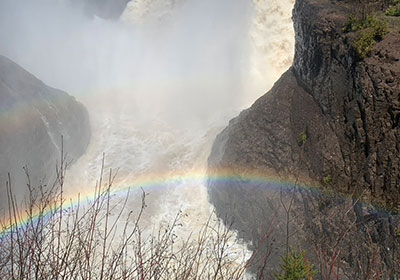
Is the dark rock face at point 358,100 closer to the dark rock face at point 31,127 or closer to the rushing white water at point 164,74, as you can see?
the rushing white water at point 164,74

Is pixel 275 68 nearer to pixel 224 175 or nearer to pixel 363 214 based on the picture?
pixel 224 175

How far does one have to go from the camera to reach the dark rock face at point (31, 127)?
1315 cm

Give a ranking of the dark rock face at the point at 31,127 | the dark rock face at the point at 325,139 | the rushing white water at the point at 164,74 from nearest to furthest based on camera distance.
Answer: the dark rock face at the point at 325,139, the dark rock face at the point at 31,127, the rushing white water at the point at 164,74

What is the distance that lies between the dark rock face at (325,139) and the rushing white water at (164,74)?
276cm

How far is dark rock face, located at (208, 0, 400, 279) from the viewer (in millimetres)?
8484

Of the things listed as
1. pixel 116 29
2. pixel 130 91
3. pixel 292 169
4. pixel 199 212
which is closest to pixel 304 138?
pixel 292 169

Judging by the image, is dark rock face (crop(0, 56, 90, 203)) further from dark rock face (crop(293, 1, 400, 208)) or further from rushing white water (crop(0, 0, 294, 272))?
dark rock face (crop(293, 1, 400, 208))

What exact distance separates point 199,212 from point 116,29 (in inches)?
1063

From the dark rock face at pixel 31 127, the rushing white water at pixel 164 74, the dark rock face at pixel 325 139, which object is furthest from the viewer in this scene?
the rushing white water at pixel 164 74

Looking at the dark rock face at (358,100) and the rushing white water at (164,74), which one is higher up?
the rushing white water at (164,74)

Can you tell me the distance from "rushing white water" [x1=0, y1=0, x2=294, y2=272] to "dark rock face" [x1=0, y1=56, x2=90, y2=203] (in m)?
1.77

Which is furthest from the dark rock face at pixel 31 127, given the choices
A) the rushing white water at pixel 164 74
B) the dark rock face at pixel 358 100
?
the dark rock face at pixel 358 100

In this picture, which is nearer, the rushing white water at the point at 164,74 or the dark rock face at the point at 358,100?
the dark rock face at the point at 358,100

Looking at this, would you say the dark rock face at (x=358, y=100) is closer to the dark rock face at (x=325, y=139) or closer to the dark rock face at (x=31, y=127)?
the dark rock face at (x=325, y=139)
